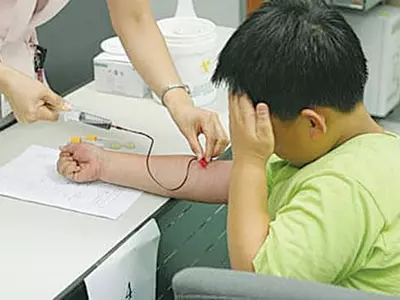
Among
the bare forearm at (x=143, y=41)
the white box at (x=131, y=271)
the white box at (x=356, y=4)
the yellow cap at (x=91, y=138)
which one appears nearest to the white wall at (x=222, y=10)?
the white box at (x=356, y=4)

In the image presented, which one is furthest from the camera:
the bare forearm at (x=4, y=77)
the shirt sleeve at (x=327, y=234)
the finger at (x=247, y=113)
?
the bare forearm at (x=4, y=77)

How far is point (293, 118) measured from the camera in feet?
4.18

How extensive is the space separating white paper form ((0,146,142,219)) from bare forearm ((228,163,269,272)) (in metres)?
0.28

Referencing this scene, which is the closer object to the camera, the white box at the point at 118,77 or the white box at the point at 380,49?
the white box at the point at 118,77

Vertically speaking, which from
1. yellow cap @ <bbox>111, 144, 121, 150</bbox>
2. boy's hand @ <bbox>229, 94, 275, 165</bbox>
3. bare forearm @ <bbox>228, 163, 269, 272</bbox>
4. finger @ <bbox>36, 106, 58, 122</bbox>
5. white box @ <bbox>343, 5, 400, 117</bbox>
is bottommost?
white box @ <bbox>343, 5, 400, 117</bbox>

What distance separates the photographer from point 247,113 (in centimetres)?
129

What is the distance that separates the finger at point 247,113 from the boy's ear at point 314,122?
8 cm

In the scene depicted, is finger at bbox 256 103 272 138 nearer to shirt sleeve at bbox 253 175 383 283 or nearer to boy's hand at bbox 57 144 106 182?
shirt sleeve at bbox 253 175 383 283

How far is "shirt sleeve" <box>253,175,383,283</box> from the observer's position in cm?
118

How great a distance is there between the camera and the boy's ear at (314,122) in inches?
49.6

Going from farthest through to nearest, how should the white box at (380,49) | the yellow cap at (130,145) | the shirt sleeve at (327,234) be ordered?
the white box at (380,49) → the yellow cap at (130,145) → the shirt sleeve at (327,234)

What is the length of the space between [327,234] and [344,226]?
27 mm

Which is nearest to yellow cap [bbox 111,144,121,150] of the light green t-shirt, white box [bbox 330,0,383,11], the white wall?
the light green t-shirt

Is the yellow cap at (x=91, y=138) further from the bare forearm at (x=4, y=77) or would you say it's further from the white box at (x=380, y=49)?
the white box at (x=380, y=49)
